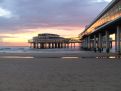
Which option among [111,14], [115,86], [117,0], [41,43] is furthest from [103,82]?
[41,43]

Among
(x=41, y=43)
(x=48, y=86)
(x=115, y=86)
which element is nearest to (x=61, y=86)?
(x=48, y=86)

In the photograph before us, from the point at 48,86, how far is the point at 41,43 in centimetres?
18287

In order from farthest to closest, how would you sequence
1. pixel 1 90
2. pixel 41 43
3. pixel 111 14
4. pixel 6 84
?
1. pixel 41 43
2. pixel 111 14
3. pixel 6 84
4. pixel 1 90

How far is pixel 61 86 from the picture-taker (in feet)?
44.0

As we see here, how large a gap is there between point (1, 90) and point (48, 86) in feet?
6.88

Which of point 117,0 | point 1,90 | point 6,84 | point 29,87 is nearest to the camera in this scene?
point 1,90

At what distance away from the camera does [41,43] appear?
19588cm

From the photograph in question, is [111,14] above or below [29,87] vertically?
above

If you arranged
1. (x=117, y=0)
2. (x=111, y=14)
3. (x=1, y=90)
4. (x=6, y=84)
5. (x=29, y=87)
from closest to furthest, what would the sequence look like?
(x=1, y=90) < (x=29, y=87) < (x=6, y=84) < (x=117, y=0) < (x=111, y=14)

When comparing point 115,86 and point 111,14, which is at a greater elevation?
point 111,14

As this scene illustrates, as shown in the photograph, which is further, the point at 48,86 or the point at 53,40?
the point at 53,40

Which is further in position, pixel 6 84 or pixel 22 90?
pixel 6 84

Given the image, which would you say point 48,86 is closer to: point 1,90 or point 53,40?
point 1,90

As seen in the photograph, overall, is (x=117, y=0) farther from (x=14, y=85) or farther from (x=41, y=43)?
(x=41, y=43)
